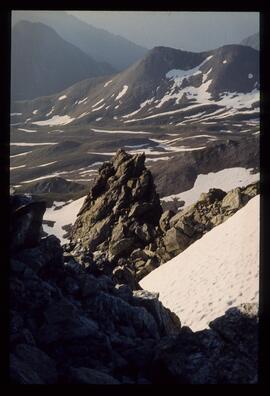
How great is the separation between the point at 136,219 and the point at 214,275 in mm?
17310

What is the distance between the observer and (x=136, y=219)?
3731 centimetres

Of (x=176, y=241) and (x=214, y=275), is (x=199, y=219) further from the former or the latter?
(x=214, y=275)

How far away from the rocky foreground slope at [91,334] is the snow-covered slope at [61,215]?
2000 inches

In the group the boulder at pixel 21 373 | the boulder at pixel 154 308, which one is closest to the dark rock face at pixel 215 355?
the boulder at pixel 21 373

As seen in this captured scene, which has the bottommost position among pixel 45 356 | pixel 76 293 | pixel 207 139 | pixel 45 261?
pixel 45 356

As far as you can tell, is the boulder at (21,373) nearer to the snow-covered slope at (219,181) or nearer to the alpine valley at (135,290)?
the alpine valley at (135,290)

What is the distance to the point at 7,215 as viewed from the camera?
6.39 metres

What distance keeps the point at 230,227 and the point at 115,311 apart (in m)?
14.2

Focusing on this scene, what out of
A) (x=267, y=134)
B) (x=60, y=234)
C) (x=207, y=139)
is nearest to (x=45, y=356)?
(x=267, y=134)

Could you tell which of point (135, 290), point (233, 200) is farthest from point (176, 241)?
point (135, 290)

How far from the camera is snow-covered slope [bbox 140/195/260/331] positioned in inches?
673

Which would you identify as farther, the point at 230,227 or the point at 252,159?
the point at 252,159

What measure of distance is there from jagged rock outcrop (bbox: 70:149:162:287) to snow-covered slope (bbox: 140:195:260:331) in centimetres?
662
